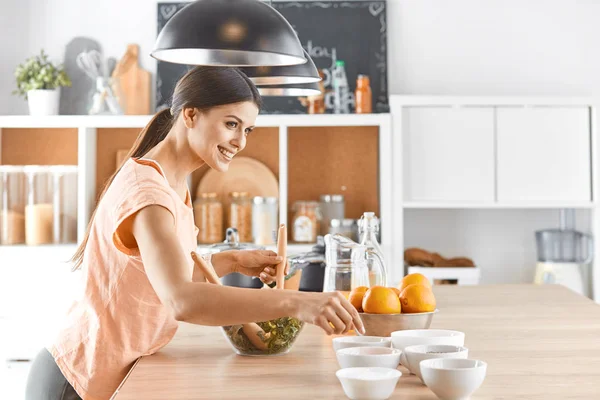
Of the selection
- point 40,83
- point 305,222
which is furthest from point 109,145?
point 305,222

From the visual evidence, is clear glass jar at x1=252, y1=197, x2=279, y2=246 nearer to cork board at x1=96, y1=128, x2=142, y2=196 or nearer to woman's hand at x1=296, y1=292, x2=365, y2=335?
cork board at x1=96, y1=128, x2=142, y2=196

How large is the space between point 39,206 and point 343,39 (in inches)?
81.4

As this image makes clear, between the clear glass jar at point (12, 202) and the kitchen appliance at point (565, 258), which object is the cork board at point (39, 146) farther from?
the kitchen appliance at point (565, 258)

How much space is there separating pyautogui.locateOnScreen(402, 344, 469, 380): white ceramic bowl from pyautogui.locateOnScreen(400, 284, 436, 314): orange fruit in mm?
319

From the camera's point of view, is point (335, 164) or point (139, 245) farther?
point (335, 164)

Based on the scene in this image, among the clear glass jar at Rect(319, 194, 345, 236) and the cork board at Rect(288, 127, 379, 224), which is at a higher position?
the cork board at Rect(288, 127, 379, 224)

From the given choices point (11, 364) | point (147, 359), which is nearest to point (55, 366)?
point (147, 359)

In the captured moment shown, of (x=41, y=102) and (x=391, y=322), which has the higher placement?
(x=41, y=102)

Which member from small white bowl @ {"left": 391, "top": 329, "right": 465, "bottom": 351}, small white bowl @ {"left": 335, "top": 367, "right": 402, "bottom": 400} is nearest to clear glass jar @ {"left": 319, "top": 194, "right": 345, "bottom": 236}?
small white bowl @ {"left": 391, "top": 329, "right": 465, "bottom": 351}

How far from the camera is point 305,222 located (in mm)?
4602

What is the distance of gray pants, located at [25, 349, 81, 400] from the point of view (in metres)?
1.82

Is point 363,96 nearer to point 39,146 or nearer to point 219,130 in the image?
point 39,146

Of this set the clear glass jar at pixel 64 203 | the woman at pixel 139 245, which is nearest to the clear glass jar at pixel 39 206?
the clear glass jar at pixel 64 203

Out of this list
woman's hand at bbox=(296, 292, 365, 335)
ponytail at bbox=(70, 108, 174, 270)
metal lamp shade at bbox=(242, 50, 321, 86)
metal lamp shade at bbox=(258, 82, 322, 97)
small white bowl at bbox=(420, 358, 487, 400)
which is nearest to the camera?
small white bowl at bbox=(420, 358, 487, 400)
